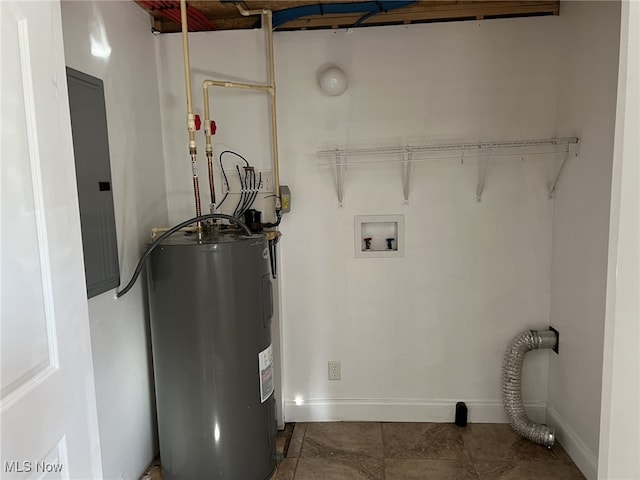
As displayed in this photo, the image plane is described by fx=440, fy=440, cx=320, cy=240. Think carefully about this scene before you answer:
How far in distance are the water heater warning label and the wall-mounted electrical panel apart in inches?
29.9

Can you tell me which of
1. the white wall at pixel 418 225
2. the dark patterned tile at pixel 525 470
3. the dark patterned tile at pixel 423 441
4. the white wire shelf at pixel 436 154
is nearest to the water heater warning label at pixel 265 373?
the white wall at pixel 418 225

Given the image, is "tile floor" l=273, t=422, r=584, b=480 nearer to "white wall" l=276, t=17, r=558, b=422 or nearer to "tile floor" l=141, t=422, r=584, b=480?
"tile floor" l=141, t=422, r=584, b=480

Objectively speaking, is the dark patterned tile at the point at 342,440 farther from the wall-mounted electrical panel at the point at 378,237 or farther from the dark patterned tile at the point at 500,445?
the wall-mounted electrical panel at the point at 378,237

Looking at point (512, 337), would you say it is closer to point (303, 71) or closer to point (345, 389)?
point (345, 389)

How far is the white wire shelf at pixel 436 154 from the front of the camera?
88.3 inches

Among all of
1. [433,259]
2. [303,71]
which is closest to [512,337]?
[433,259]

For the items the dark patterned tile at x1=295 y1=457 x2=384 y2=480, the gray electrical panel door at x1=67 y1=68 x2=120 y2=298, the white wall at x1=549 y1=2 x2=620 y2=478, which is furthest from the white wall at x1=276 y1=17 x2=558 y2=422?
the gray electrical panel door at x1=67 y1=68 x2=120 y2=298

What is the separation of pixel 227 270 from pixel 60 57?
39.3 inches

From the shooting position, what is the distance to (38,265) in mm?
849

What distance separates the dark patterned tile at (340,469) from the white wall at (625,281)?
1380mm

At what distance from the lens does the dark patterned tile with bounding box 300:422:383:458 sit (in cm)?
223

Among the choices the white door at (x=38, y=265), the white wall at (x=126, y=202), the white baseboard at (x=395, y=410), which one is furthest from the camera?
the white baseboard at (x=395, y=410)

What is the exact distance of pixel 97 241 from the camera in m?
1.70

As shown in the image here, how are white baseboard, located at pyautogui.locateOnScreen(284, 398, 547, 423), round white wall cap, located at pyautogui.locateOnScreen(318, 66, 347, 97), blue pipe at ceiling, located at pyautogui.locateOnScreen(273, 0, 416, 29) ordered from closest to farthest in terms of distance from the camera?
blue pipe at ceiling, located at pyautogui.locateOnScreen(273, 0, 416, 29), round white wall cap, located at pyautogui.locateOnScreen(318, 66, 347, 97), white baseboard, located at pyautogui.locateOnScreen(284, 398, 547, 423)
